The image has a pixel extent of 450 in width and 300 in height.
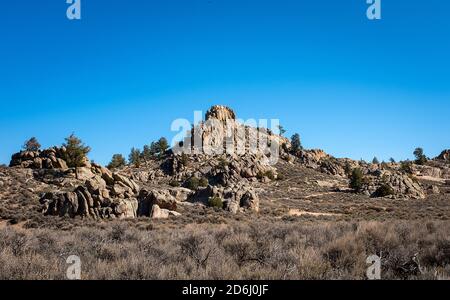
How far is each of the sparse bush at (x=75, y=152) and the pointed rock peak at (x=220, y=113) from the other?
213 feet

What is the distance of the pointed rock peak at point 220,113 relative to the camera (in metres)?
114

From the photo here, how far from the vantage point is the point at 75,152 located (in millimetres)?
49938

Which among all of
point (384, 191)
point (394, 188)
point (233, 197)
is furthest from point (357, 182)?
point (233, 197)

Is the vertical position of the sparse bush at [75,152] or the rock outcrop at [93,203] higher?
the sparse bush at [75,152]

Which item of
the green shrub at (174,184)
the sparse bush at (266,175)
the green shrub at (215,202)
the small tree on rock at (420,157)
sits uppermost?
the small tree on rock at (420,157)

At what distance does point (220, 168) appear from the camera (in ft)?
227

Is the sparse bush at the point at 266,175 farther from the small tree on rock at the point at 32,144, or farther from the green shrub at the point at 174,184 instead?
the small tree on rock at the point at 32,144

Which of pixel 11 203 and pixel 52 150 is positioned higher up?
pixel 52 150

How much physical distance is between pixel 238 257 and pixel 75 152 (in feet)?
150

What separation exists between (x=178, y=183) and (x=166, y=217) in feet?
104

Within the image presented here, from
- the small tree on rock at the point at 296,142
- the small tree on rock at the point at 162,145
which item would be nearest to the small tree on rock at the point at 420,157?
the small tree on rock at the point at 296,142

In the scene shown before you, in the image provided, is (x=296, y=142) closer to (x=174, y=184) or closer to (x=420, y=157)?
(x=420, y=157)
